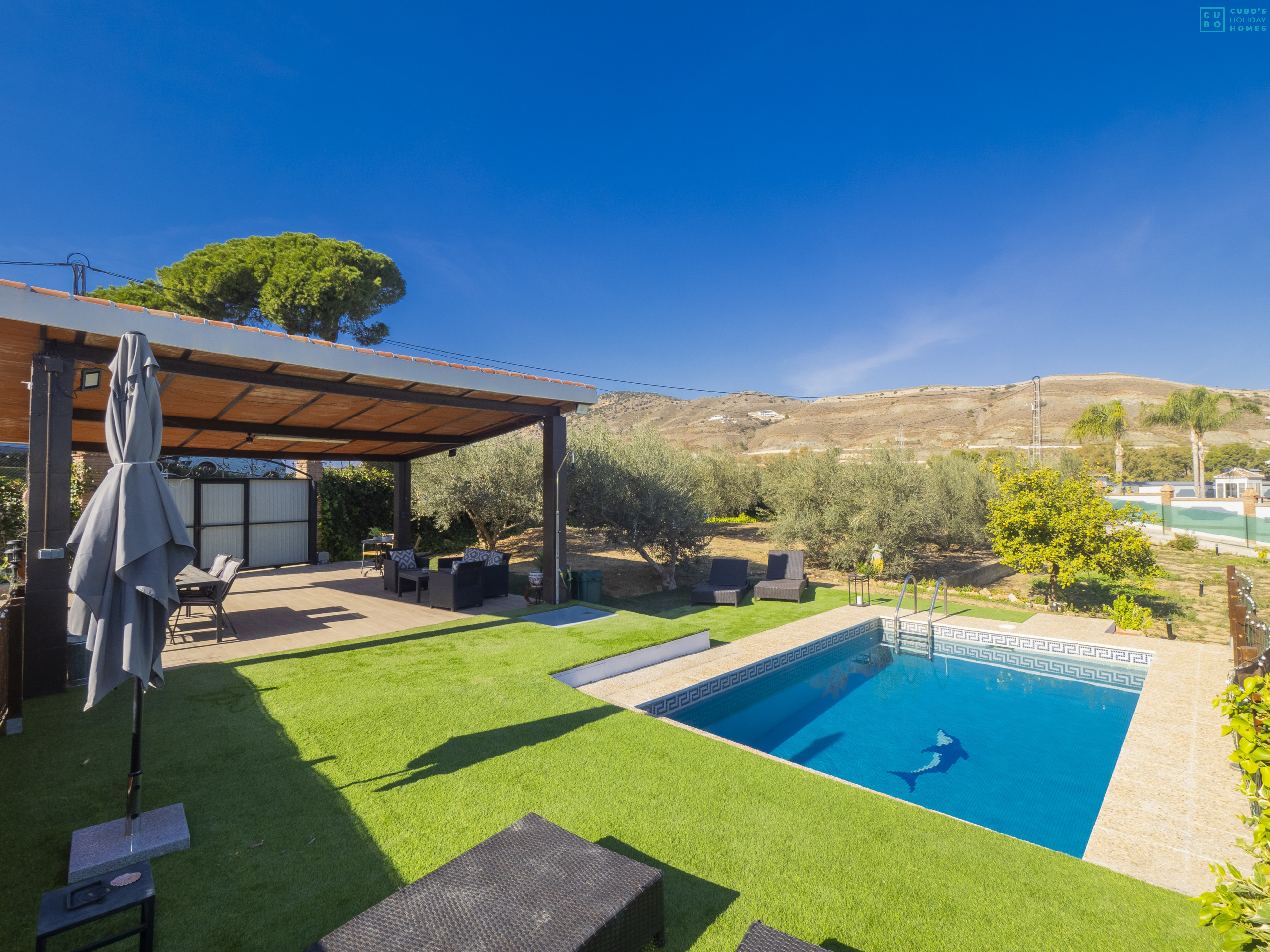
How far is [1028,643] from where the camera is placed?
793 cm

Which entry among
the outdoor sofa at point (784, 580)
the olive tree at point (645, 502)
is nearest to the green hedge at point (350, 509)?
the olive tree at point (645, 502)

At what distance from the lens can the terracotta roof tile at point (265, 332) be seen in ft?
15.1

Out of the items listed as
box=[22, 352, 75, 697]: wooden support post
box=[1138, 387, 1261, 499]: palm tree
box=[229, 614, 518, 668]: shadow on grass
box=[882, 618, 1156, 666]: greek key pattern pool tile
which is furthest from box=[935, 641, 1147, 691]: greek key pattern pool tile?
box=[1138, 387, 1261, 499]: palm tree

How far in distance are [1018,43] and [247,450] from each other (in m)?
19.8

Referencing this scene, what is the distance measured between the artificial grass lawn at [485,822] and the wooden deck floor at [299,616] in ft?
4.99

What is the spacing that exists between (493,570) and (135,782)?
6773mm

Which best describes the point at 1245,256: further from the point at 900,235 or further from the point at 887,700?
the point at 887,700

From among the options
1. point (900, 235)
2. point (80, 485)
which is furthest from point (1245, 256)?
point (80, 485)

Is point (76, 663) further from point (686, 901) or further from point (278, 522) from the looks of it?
point (278, 522)

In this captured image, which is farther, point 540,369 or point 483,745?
point 540,369

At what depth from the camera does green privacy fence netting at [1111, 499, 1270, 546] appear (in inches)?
726

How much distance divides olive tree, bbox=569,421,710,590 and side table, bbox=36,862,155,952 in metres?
10.2

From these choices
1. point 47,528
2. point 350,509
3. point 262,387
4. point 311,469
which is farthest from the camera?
point 350,509

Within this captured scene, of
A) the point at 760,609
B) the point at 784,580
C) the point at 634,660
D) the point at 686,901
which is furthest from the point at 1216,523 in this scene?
the point at 686,901
